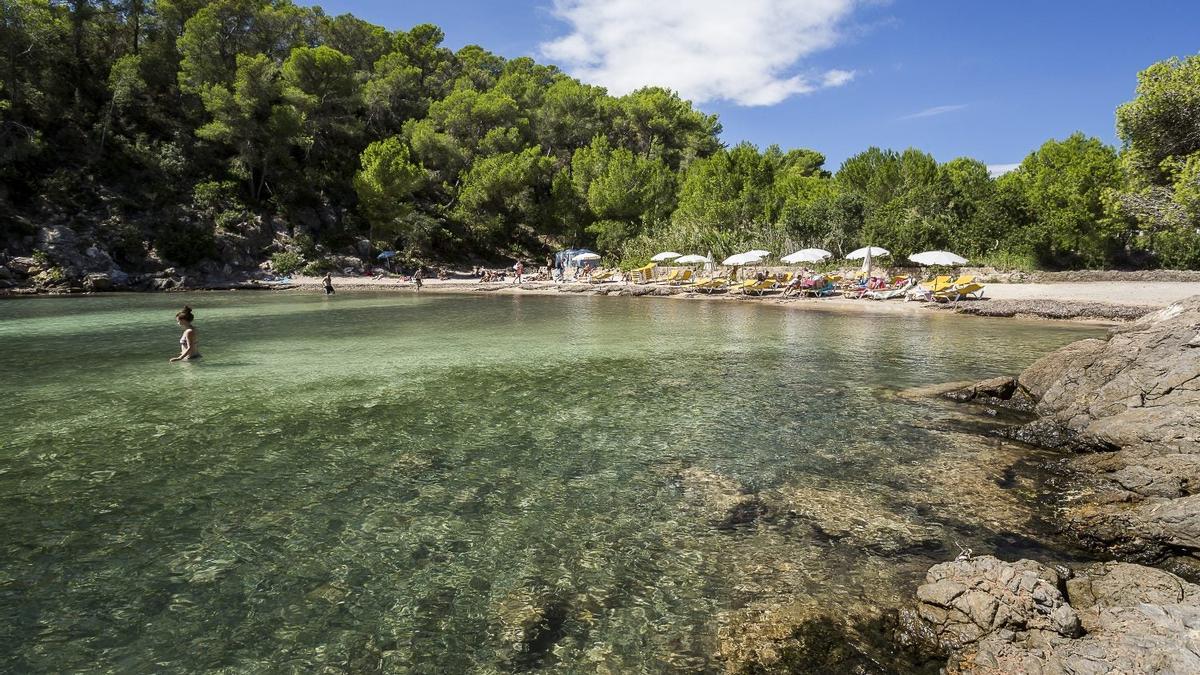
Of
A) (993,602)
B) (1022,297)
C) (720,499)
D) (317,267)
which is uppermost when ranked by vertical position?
(317,267)

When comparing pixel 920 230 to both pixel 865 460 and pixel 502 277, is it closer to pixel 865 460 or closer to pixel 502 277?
pixel 502 277

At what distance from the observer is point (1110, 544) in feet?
16.4

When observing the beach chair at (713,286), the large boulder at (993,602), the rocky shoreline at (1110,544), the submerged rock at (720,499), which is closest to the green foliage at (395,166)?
the beach chair at (713,286)

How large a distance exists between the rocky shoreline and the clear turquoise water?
0.58 metres

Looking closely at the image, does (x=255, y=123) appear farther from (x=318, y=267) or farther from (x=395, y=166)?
(x=318, y=267)

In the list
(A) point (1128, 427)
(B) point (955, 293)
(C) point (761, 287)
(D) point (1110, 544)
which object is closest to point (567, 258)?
(C) point (761, 287)

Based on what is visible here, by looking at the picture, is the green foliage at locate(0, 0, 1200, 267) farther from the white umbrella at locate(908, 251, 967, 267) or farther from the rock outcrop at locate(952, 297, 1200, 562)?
the rock outcrop at locate(952, 297, 1200, 562)

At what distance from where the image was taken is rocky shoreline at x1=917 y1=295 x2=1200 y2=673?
3314 millimetres

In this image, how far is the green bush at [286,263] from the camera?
44219mm

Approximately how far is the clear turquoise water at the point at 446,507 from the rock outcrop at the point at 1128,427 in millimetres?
739

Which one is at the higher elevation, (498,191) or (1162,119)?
(498,191)

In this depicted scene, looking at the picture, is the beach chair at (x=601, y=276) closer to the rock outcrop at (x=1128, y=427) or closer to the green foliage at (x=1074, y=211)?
A: the green foliage at (x=1074, y=211)

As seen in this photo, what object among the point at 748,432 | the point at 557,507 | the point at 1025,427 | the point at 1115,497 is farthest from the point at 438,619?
the point at 1025,427

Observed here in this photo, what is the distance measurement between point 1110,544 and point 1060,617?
2.08 metres
